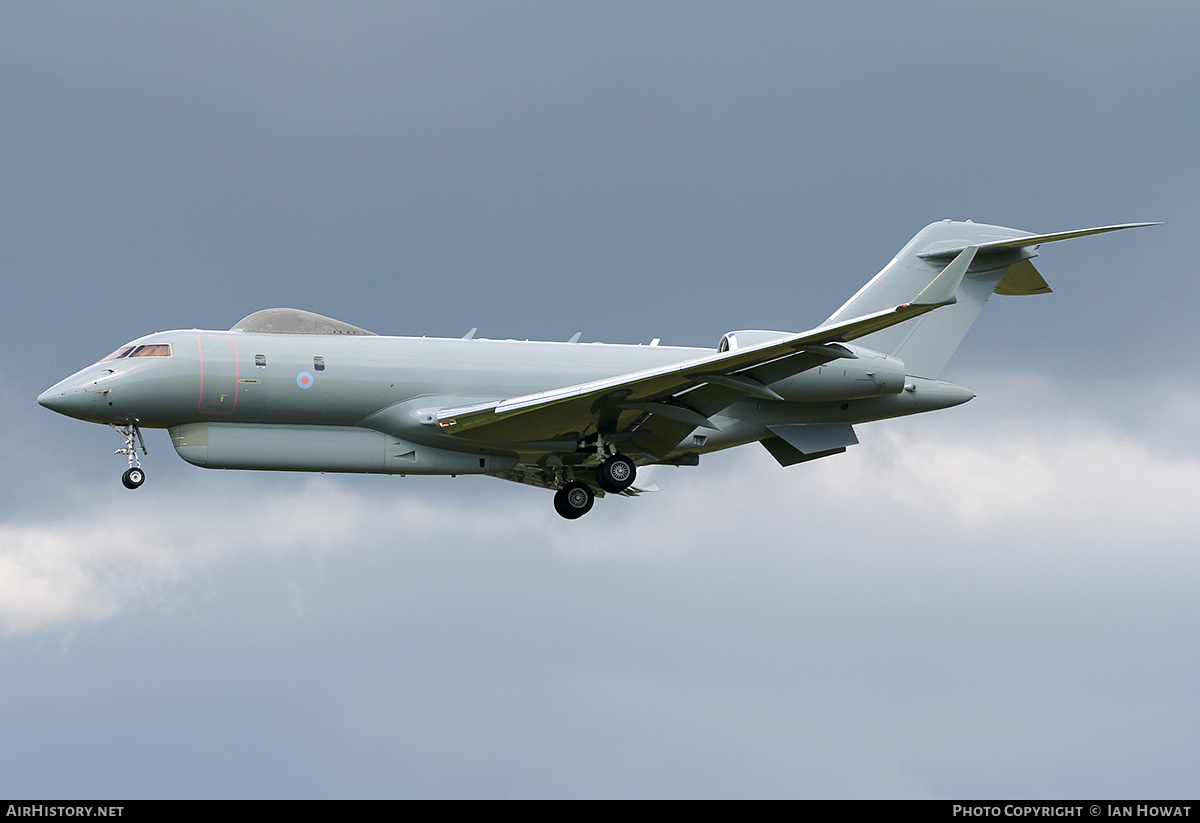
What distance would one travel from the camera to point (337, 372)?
2970cm

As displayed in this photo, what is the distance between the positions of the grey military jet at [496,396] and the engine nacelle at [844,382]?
33 mm

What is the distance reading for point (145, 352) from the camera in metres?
29.3

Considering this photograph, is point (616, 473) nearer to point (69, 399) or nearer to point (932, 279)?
point (932, 279)

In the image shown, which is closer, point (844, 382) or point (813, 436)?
point (844, 382)

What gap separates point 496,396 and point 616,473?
3.28m

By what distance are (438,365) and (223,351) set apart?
15.4 ft

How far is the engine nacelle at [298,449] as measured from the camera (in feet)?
96.9

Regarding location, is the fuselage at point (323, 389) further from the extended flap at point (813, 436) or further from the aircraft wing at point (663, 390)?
the extended flap at point (813, 436)

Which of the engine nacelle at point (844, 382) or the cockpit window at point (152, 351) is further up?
the cockpit window at point (152, 351)

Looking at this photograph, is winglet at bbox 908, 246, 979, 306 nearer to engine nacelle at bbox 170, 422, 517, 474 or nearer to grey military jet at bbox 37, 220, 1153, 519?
grey military jet at bbox 37, 220, 1153, 519

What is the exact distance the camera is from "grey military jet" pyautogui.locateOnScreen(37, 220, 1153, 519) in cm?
2889

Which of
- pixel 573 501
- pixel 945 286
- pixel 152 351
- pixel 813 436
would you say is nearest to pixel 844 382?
pixel 813 436

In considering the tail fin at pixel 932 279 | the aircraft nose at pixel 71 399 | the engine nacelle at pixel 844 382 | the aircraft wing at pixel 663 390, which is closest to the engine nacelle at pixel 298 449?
the aircraft wing at pixel 663 390
